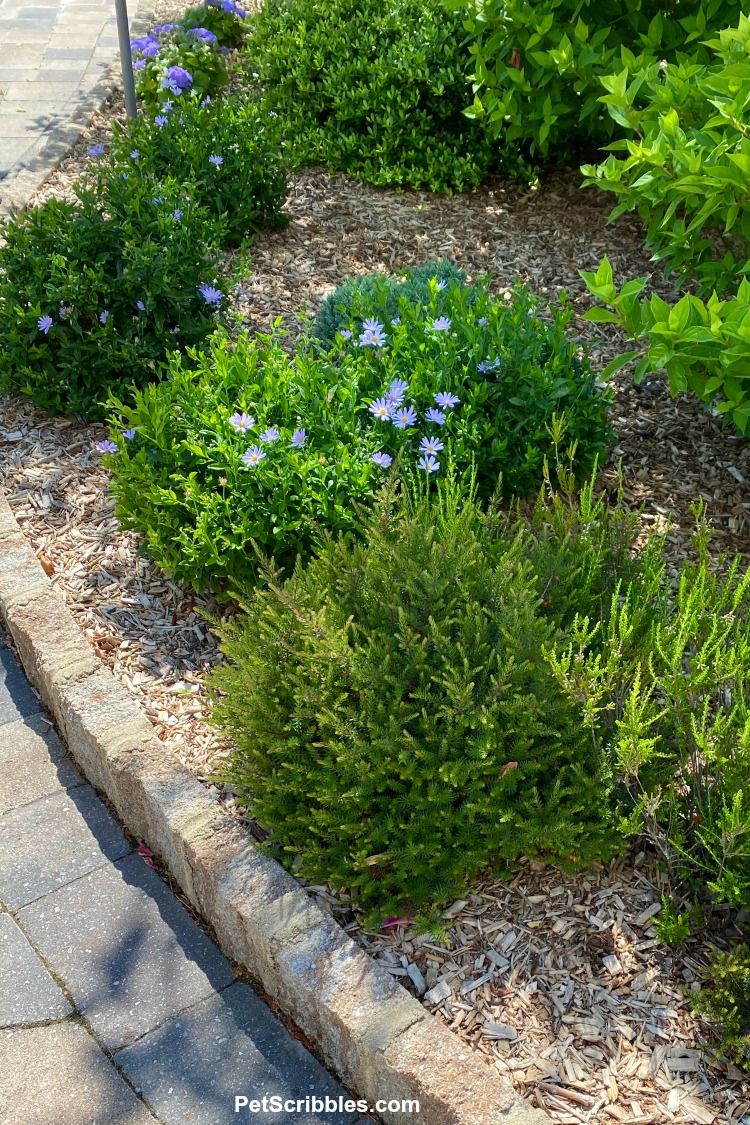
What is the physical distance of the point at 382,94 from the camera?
5340mm

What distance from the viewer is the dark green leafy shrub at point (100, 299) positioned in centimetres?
385

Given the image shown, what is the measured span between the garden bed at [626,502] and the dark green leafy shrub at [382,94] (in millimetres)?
153

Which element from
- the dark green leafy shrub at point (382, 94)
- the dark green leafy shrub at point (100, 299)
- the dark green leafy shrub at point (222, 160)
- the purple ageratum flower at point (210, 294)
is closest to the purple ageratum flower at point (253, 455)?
the dark green leafy shrub at point (100, 299)

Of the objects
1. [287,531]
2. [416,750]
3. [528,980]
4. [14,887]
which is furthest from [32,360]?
[528,980]

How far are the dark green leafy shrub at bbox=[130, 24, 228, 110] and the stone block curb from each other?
359cm

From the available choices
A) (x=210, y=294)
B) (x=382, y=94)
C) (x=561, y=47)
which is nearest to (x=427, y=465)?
(x=210, y=294)

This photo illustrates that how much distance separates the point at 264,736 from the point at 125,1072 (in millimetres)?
774

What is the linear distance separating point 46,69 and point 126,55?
235 cm

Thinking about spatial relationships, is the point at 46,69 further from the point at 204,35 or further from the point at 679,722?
the point at 679,722

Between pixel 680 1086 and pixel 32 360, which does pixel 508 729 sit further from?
pixel 32 360

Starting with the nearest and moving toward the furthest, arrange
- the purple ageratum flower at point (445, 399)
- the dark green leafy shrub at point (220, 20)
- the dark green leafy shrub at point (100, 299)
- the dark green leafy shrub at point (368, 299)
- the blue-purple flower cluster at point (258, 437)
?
the blue-purple flower cluster at point (258, 437) < the purple ageratum flower at point (445, 399) < the dark green leafy shrub at point (368, 299) < the dark green leafy shrub at point (100, 299) < the dark green leafy shrub at point (220, 20)

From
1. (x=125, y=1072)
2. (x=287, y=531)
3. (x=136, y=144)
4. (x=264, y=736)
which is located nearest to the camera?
(x=125, y=1072)

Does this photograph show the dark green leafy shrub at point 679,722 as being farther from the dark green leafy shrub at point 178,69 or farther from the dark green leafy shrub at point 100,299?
the dark green leafy shrub at point 178,69

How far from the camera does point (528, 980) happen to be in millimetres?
2316
